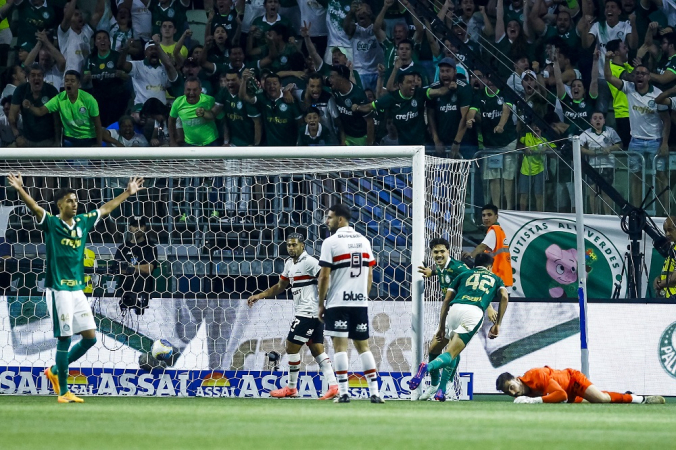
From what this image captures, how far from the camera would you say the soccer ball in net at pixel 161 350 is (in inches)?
496

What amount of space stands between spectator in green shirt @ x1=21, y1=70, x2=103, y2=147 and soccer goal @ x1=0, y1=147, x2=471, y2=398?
1778mm

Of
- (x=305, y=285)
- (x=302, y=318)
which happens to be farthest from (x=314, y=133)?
(x=302, y=318)

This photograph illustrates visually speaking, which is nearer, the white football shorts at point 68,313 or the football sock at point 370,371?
the white football shorts at point 68,313

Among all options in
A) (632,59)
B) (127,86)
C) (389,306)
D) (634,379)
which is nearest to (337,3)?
(127,86)

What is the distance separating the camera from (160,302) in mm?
12891

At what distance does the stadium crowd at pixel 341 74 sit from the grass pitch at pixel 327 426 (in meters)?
6.81

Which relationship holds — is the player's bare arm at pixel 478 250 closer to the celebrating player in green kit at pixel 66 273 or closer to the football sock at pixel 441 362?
the football sock at pixel 441 362

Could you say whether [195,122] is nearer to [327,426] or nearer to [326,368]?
[326,368]

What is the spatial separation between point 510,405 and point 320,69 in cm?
844

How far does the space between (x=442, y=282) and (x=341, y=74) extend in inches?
233

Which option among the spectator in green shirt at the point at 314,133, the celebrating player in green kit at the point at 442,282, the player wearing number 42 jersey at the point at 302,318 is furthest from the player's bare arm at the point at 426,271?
the spectator in green shirt at the point at 314,133

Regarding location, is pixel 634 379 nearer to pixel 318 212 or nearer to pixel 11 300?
pixel 318 212

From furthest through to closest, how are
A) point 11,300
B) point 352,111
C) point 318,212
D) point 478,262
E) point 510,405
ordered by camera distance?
1. point 352,111
2. point 318,212
3. point 11,300
4. point 478,262
5. point 510,405

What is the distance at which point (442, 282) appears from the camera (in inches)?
461
